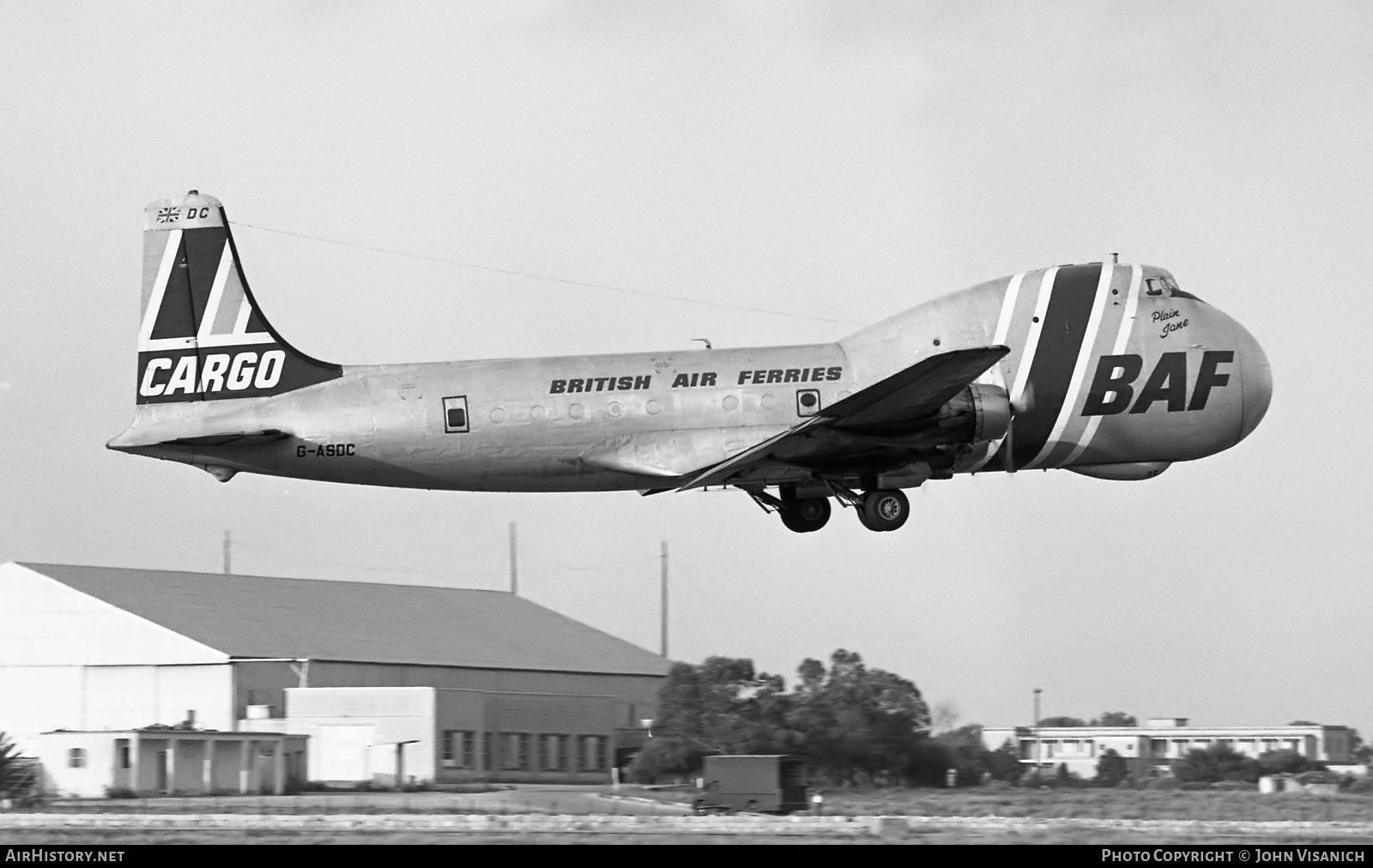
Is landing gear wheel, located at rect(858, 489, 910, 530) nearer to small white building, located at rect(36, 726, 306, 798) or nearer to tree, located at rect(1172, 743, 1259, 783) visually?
tree, located at rect(1172, 743, 1259, 783)

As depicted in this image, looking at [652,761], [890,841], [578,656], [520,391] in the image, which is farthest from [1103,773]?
[578,656]

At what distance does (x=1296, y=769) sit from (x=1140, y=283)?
14414 mm

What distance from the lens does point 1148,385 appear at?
36562 millimetres

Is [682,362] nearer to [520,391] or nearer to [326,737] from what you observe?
[520,391]

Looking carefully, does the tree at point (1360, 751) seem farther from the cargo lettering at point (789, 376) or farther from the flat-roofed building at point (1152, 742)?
the cargo lettering at point (789, 376)

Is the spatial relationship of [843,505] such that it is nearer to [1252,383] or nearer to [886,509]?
[886,509]

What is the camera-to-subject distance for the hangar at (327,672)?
187 feet

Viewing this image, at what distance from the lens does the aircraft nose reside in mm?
37094

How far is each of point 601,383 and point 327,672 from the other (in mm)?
34008

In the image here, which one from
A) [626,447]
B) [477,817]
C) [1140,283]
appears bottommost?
[477,817]

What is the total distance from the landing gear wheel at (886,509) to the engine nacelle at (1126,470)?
11.4ft

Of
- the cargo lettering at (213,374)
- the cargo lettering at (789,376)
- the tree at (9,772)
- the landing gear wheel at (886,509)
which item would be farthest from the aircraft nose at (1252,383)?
the tree at (9,772)

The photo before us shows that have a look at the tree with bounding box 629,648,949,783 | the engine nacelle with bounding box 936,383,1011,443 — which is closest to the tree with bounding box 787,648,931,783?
the tree with bounding box 629,648,949,783

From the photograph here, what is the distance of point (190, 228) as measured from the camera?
37.0 metres
